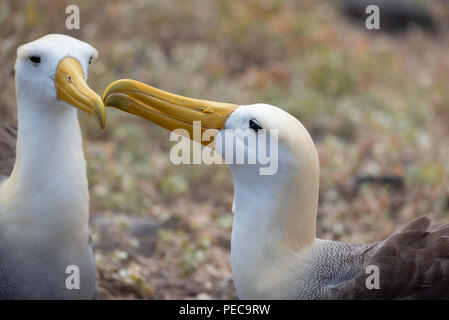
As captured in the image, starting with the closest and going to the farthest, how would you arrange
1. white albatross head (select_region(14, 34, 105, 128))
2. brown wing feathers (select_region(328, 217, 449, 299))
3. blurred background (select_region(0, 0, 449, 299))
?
brown wing feathers (select_region(328, 217, 449, 299)) < white albatross head (select_region(14, 34, 105, 128)) < blurred background (select_region(0, 0, 449, 299))

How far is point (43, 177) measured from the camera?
284 centimetres

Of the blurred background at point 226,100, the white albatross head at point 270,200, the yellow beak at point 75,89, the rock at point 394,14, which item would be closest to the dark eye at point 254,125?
the white albatross head at point 270,200

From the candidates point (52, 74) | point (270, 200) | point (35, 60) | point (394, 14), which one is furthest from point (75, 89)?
point (394, 14)

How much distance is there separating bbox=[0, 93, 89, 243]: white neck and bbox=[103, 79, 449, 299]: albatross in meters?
0.48

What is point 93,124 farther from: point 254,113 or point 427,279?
point 427,279

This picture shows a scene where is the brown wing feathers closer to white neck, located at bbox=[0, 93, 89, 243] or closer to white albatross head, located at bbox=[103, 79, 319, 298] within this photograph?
white albatross head, located at bbox=[103, 79, 319, 298]

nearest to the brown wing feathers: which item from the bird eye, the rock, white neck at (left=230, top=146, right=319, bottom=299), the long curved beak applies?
white neck at (left=230, top=146, right=319, bottom=299)

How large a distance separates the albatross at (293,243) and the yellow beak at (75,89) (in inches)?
6.8

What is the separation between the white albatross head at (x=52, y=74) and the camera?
2.73m

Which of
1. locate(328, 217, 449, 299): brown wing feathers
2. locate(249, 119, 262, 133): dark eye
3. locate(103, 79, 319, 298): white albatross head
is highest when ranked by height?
locate(249, 119, 262, 133): dark eye

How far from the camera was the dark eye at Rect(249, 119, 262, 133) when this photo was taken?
96.9 inches

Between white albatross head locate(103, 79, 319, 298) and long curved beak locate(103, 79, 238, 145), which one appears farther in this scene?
long curved beak locate(103, 79, 238, 145)

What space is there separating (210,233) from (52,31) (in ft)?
7.13

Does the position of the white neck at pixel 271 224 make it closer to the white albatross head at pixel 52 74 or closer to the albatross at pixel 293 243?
the albatross at pixel 293 243
